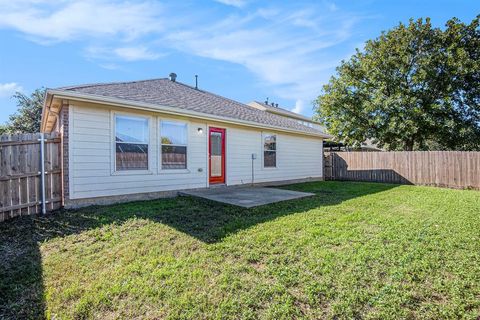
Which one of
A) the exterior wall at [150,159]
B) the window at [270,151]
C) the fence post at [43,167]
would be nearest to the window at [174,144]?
the exterior wall at [150,159]

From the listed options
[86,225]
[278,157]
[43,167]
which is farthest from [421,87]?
[43,167]

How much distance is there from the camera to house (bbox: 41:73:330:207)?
6.32 m

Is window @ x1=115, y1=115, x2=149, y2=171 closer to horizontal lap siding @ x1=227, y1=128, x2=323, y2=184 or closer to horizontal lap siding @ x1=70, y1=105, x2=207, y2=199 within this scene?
horizontal lap siding @ x1=70, y1=105, x2=207, y2=199

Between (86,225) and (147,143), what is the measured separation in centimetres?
301

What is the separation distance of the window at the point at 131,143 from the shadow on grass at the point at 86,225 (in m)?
1.12

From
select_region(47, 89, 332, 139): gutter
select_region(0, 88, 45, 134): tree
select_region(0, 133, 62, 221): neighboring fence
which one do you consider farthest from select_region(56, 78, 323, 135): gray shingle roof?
select_region(0, 88, 45, 134): tree

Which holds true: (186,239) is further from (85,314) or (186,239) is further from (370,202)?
(370,202)

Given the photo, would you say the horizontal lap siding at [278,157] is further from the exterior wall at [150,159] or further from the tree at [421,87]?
the tree at [421,87]

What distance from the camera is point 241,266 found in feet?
10.7

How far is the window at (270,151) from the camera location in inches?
438

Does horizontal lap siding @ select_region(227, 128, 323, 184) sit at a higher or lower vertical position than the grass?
higher

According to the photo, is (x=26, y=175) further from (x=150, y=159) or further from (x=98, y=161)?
(x=150, y=159)

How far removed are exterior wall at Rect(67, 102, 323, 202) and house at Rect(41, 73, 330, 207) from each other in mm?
21

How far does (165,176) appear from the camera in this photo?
7.88 meters
